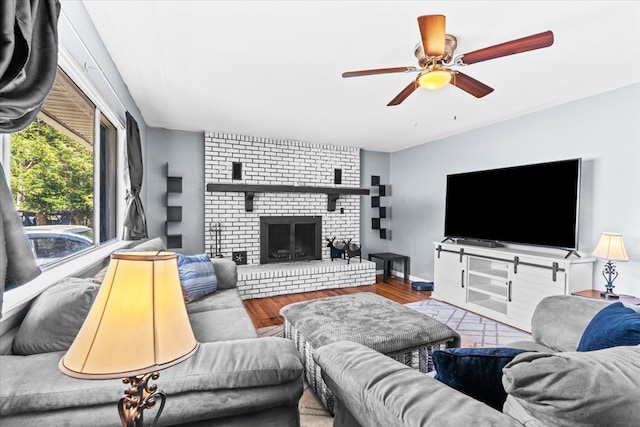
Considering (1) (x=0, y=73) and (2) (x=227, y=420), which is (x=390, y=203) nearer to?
(2) (x=227, y=420)

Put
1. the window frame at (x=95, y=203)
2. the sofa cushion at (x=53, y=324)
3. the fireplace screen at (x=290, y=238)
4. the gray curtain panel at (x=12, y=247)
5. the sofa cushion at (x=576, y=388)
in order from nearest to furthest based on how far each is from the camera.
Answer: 1. the sofa cushion at (x=576, y=388)
2. the gray curtain panel at (x=12, y=247)
3. the sofa cushion at (x=53, y=324)
4. the window frame at (x=95, y=203)
5. the fireplace screen at (x=290, y=238)

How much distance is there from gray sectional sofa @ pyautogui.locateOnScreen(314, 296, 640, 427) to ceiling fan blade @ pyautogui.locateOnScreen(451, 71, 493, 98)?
1.67 metres

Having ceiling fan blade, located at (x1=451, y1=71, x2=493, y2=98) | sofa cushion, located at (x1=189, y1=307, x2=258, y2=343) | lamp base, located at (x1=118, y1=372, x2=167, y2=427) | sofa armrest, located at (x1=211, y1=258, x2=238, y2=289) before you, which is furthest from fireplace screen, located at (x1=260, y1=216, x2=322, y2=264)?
lamp base, located at (x1=118, y1=372, x2=167, y2=427)

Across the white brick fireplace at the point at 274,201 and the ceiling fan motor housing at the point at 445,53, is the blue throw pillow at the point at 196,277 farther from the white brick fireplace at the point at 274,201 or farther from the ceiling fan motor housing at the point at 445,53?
the ceiling fan motor housing at the point at 445,53

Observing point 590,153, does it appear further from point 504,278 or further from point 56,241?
point 56,241

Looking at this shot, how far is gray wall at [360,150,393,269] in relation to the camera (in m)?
5.68

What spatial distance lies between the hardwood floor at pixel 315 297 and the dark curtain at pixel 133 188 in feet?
4.99

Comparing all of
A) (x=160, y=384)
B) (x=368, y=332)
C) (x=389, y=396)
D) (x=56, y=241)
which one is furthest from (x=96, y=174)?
(x=389, y=396)

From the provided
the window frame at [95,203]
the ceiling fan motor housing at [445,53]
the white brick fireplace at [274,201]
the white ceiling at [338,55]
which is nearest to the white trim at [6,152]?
the window frame at [95,203]

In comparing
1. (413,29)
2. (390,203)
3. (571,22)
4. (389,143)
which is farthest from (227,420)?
(390,203)

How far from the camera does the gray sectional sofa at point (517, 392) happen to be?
62cm

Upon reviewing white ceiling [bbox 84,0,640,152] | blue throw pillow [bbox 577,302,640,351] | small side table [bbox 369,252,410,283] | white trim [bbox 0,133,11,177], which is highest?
white ceiling [bbox 84,0,640,152]

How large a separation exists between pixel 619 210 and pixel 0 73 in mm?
4097

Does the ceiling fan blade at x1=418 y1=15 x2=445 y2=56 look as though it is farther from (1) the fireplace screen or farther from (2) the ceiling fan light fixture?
(1) the fireplace screen
